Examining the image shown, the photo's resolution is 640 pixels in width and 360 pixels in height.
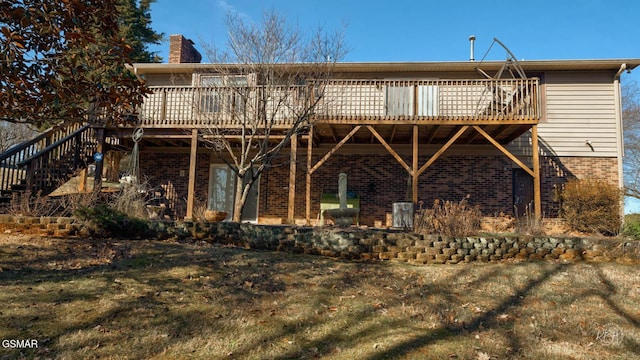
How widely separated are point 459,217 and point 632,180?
2550cm

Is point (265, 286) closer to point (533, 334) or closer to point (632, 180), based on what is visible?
point (533, 334)

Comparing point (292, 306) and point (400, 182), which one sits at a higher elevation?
point (400, 182)

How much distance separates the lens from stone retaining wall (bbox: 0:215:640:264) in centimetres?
791

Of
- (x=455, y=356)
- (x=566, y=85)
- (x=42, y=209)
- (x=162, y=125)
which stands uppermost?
(x=566, y=85)

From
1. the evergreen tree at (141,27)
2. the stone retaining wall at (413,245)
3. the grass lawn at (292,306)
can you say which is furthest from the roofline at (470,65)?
the evergreen tree at (141,27)

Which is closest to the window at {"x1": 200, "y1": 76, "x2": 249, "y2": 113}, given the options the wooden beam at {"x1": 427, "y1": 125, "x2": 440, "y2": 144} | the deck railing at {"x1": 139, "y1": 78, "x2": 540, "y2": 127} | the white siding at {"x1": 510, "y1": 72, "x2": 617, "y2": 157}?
the deck railing at {"x1": 139, "y1": 78, "x2": 540, "y2": 127}

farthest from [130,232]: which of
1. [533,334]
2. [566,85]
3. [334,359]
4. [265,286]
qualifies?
[566,85]

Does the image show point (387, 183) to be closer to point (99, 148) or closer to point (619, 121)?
point (619, 121)

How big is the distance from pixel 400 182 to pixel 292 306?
8.45 m

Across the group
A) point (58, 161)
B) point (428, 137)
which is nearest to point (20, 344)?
point (58, 161)

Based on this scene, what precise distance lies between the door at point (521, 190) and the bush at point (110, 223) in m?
10.2

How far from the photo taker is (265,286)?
5809 mm

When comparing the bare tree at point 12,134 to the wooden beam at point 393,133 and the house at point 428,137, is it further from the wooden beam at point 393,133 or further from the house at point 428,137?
the wooden beam at point 393,133

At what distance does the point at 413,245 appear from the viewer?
26.3ft
